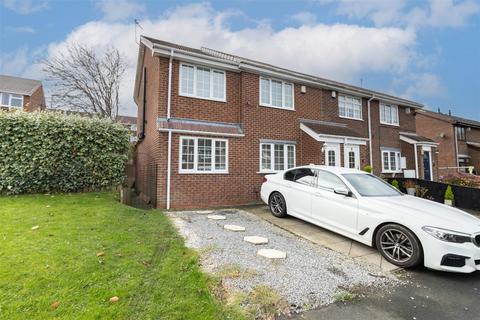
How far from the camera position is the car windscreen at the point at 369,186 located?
5659 millimetres

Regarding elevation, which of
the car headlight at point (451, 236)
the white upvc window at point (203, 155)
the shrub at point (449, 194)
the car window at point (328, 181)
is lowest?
the car headlight at point (451, 236)

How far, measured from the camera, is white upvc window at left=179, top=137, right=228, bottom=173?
937cm

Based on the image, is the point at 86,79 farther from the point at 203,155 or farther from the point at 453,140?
the point at 453,140

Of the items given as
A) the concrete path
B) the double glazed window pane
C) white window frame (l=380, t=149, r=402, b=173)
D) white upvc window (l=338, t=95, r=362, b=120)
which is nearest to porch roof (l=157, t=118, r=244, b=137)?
the double glazed window pane

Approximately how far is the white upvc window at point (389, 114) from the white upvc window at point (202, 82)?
11.4 metres

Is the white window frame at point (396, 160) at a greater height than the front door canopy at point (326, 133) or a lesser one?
Result: lesser

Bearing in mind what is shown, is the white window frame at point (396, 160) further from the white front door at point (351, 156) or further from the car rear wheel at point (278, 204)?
the car rear wheel at point (278, 204)

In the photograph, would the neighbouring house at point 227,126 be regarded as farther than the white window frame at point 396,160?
No

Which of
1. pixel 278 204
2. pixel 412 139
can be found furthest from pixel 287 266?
pixel 412 139

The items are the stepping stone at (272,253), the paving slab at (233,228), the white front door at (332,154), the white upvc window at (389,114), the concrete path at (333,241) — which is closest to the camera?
the stepping stone at (272,253)

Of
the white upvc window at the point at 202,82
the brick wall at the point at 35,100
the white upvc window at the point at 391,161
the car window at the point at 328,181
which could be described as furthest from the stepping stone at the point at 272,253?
the brick wall at the point at 35,100

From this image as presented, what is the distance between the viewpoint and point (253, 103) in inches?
432

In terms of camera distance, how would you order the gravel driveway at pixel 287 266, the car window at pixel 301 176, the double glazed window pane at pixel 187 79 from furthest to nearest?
1. the double glazed window pane at pixel 187 79
2. the car window at pixel 301 176
3. the gravel driveway at pixel 287 266

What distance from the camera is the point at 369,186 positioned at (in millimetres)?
5961
